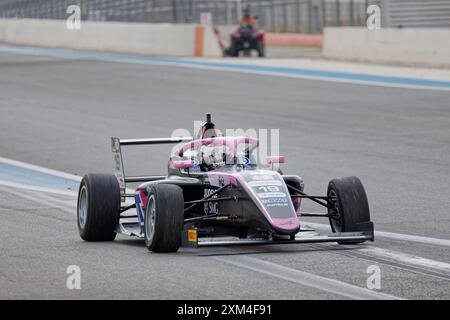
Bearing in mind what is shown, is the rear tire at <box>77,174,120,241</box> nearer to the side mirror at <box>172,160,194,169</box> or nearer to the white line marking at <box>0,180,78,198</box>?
the side mirror at <box>172,160,194,169</box>

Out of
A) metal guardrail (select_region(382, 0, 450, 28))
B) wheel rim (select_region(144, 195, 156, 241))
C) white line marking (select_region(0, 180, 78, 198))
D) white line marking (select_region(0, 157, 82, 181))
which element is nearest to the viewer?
wheel rim (select_region(144, 195, 156, 241))

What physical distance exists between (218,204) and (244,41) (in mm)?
30940

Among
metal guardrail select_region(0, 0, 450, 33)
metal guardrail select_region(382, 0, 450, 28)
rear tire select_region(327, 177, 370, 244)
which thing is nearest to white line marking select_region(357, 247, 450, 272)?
rear tire select_region(327, 177, 370, 244)

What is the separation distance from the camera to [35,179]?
17.0 meters

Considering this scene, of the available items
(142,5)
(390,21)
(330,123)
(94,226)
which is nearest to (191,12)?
(142,5)

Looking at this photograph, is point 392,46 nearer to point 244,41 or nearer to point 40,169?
point 244,41

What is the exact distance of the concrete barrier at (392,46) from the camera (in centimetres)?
3278

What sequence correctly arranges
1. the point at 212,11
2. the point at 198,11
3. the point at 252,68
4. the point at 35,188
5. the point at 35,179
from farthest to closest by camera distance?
the point at 212,11, the point at 198,11, the point at 252,68, the point at 35,179, the point at 35,188

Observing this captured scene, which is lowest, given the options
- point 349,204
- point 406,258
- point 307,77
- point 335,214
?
point 307,77

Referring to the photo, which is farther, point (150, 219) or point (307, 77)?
point (307, 77)

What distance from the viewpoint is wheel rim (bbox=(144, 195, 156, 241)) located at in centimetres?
1089

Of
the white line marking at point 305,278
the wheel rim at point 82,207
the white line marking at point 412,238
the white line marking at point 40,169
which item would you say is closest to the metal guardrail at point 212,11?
the white line marking at point 40,169

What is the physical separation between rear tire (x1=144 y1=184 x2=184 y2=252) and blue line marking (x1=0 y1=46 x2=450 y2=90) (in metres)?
19.1

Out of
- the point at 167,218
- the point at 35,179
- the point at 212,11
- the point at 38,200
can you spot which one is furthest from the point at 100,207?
the point at 212,11
